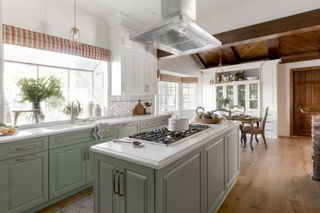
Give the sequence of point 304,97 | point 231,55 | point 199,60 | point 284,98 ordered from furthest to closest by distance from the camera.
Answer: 1. point 199,60
2. point 231,55
3. point 284,98
4. point 304,97

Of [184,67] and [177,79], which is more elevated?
[184,67]

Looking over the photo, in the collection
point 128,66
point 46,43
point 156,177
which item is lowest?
point 156,177

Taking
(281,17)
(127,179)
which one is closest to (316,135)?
(281,17)

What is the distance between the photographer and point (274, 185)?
276 centimetres

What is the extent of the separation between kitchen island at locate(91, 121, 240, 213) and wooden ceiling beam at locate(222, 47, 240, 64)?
512 cm

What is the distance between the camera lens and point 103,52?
358 cm

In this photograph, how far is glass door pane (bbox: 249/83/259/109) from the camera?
619cm

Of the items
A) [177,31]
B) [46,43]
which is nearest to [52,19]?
[46,43]

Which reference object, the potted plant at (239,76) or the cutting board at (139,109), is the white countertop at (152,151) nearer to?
the cutting board at (139,109)

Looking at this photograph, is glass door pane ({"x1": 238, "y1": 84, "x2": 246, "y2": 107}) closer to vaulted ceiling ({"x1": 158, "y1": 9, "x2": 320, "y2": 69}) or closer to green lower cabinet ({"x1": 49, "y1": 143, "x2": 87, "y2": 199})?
vaulted ceiling ({"x1": 158, "y1": 9, "x2": 320, "y2": 69})

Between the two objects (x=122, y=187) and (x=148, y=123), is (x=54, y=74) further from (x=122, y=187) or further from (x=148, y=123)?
(x=122, y=187)

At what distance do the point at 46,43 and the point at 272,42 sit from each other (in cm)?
538

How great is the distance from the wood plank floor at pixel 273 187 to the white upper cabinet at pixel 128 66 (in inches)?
78.5

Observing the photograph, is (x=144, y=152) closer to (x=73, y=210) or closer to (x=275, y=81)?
(x=73, y=210)
